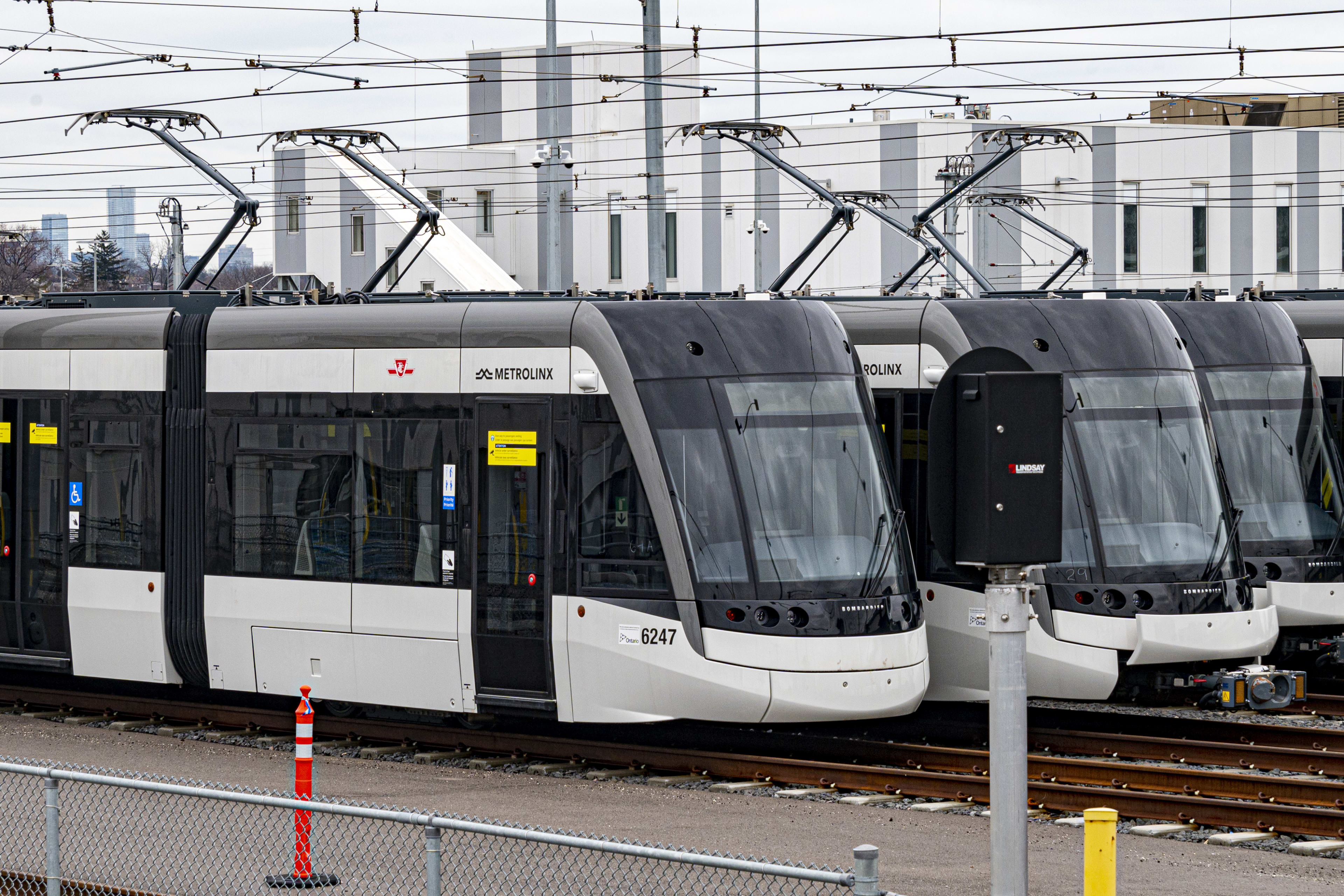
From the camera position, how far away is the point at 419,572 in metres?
13.3

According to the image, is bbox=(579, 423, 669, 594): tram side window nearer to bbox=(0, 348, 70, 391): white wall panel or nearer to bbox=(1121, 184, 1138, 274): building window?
bbox=(0, 348, 70, 391): white wall panel

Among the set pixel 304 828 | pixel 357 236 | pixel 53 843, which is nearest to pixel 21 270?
pixel 357 236

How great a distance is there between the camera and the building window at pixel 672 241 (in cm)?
5159

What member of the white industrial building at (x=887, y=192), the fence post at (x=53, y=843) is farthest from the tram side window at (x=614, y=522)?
the white industrial building at (x=887, y=192)

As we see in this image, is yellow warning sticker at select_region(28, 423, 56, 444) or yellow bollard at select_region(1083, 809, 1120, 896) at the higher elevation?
yellow warning sticker at select_region(28, 423, 56, 444)

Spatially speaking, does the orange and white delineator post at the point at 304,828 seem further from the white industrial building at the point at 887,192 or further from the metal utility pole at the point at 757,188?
the white industrial building at the point at 887,192

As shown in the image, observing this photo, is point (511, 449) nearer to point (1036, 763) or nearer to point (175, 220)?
point (1036, 763)

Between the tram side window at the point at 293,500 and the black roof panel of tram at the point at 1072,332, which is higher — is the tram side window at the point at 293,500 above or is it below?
below

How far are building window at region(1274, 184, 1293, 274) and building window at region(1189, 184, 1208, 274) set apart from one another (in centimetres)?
189

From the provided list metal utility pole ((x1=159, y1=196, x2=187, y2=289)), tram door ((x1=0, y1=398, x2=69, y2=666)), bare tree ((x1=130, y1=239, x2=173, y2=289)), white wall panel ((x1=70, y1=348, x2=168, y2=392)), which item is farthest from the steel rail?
bare tree ((x1=130, y1=239, x2=173, y2=289))

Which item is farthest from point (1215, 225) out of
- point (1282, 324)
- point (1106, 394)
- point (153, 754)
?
point (153, 754)

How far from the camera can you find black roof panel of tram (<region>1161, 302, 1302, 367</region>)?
16.9 m

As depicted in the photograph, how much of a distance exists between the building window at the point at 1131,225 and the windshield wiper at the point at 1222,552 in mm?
36941

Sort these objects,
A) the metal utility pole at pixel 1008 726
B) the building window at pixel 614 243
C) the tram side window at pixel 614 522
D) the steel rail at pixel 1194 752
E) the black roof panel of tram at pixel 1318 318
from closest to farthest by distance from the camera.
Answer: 1. the metal utility pole at pixel 1008 726
2. the tram side window at pixel 614 522
3. the steel rail at pixel 1194 752
4. the black roof panel of tram at pixel 1318 318
5. the building window at pixel 614 243
